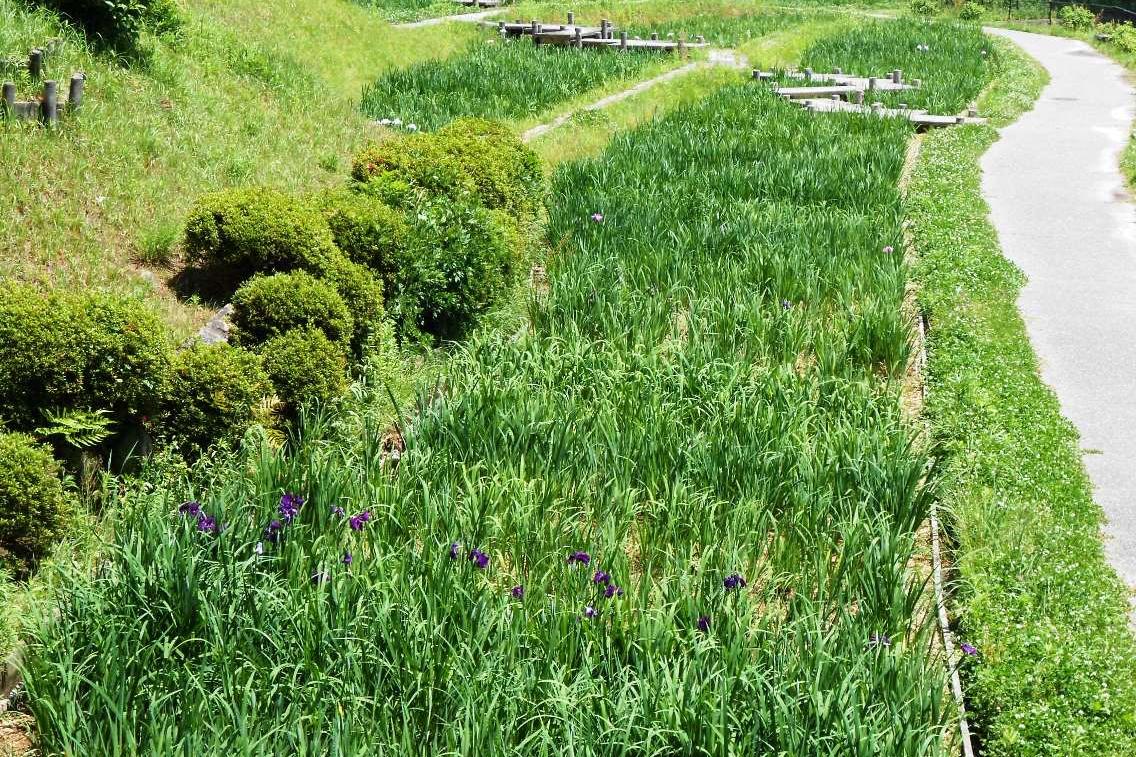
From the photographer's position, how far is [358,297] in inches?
292

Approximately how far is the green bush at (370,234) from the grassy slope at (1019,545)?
373cm

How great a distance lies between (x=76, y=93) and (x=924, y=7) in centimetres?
4453

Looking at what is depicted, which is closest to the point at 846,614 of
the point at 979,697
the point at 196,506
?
the point at 979,697

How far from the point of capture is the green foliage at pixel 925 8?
4694 cm

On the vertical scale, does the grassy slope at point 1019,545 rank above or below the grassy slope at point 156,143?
below

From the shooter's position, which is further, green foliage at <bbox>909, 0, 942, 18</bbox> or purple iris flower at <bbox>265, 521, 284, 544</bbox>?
green foliage at <bbox>909, 0, 942, 18</bbox>

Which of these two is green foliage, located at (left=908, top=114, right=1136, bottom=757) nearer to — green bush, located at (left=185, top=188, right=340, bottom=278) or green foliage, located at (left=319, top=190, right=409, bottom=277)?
green foliage, located at (left=319, top=190, right=409, bottom=277)

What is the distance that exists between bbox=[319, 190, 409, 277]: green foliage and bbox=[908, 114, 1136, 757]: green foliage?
373cm

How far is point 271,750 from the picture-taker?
3.50 meters

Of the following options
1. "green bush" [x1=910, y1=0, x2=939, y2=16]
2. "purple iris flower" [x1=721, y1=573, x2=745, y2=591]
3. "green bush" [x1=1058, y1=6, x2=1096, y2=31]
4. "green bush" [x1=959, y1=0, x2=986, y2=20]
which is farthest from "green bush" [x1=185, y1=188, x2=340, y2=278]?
"green bush" [x1=910, y1=0, x2=939, y2=16]

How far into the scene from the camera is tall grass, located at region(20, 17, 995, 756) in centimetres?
369

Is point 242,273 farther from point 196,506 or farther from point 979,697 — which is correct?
point 979,697

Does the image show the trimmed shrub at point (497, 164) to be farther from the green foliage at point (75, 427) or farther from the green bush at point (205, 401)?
the green foliage at point (75, 427)

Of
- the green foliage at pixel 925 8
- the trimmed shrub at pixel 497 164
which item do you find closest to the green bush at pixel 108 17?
the trimmed shrub at pixel 497 164
